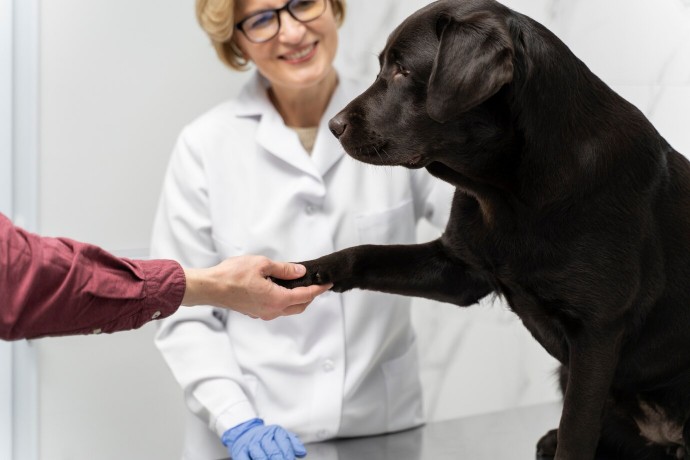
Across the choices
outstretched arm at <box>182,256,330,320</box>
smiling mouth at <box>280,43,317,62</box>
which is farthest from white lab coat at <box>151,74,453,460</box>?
outstretched arm at <box>182,256,330,320</box>

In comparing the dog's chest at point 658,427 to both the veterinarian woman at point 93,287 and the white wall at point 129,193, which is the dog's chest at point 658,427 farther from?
the white wall at point 129,193

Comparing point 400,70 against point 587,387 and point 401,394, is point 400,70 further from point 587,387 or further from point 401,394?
point 401,394

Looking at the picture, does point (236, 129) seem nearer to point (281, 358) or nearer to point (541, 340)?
point (281, 358)

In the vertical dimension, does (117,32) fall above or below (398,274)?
above

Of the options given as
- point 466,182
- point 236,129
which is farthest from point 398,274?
point 236,129

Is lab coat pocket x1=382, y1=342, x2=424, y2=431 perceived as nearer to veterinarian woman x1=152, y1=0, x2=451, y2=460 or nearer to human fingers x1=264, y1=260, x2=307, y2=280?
veterinarian woman x1=152, y1=0, x2=451, y2=460

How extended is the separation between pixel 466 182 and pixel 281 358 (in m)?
0.60

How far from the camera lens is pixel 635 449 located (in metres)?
1.15

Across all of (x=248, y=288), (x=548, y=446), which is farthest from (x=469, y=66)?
(x=548, y=446)

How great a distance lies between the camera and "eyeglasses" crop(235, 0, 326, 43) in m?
1.52

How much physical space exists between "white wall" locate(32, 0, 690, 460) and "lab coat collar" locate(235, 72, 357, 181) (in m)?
0.59

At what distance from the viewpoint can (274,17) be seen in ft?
5.01

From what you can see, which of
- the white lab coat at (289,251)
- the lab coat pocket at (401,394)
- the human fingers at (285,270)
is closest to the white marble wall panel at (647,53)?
the white lab coat at (289,251)

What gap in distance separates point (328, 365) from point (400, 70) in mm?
637
